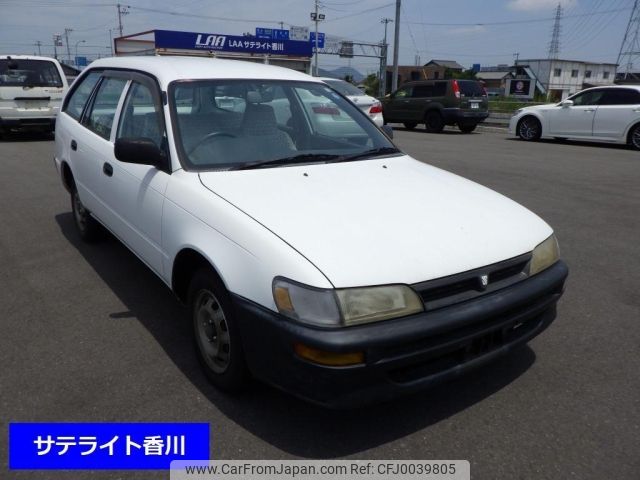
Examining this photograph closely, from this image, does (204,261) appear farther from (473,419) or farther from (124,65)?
(124,65)

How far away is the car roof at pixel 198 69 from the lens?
3.58 metres

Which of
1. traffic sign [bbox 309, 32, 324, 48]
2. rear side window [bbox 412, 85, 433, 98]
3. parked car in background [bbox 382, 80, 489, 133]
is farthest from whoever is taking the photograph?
traffic sign [bbox 309, 32, 324, 48]

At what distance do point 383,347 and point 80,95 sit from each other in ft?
13.3

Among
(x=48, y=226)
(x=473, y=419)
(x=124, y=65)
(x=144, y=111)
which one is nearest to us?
(x=473, y=419)

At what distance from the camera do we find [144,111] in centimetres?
365

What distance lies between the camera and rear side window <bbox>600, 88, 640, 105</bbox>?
478 inches

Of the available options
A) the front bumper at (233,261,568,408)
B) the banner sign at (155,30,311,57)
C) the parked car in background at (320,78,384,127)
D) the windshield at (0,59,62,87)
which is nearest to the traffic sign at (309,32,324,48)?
the banner sign at (155,30,311,57)

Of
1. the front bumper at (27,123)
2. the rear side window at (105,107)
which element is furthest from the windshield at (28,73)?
the rear side window at (105,107)

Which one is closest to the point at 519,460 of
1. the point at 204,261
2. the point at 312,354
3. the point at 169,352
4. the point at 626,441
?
the point at 626,441

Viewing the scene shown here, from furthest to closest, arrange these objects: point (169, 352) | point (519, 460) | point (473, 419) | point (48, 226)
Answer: point (48, 226) → point (169, 352) → point (473, 419) → point (519, 460)

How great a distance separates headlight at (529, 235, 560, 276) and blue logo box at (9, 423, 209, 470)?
1.77 metres

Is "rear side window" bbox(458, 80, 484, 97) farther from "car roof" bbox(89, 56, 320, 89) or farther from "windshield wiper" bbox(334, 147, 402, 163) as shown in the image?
"windshield wiper" bbox(334, 147, 402, 163)

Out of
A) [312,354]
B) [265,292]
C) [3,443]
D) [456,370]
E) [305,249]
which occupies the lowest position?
[3,443]

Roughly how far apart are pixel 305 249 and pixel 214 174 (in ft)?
3.20
